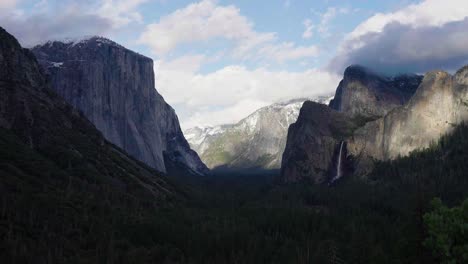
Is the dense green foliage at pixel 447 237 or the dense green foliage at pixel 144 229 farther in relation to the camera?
the dense green foliage at pixel 144 229

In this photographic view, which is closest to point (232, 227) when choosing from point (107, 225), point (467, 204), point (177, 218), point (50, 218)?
point (177, 218)

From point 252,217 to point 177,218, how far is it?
94.4ft

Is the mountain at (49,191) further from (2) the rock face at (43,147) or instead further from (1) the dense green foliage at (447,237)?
(1) the dense green foliage at (447,237)

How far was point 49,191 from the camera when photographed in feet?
462

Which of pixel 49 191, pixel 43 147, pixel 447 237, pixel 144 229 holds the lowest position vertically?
pixel 144 229

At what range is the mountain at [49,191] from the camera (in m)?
111

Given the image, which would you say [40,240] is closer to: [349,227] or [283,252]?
[283,252]

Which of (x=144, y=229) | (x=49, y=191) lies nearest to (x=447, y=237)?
(x=144, y=229)

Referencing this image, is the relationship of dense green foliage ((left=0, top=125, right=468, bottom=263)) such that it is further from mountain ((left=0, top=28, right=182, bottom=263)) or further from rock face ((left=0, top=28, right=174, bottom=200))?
rock face ((left=0, top=28, right=174, bottom=200))

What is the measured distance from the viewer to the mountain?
110938 millimetres

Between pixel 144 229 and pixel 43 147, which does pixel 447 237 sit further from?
pixel 43 147

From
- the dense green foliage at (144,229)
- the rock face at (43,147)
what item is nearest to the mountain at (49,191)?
the rock face at (43,147)

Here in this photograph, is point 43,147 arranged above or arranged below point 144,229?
above

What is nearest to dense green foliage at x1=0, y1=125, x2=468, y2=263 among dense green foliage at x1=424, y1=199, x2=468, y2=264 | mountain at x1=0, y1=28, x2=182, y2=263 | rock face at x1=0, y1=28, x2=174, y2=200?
mountain at x1=0, y1=28, x2=182, y2=263
